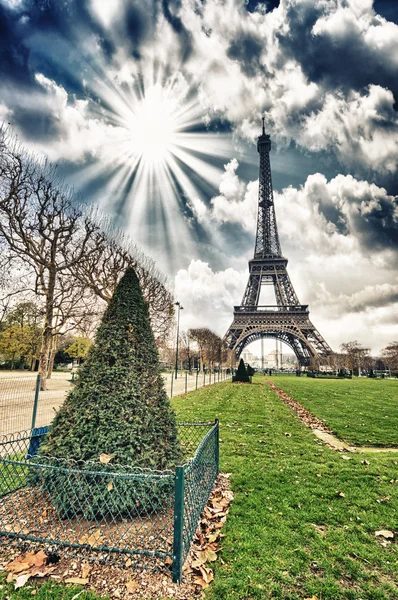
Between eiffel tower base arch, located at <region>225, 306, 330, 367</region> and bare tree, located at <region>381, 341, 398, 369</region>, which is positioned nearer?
eiffel tower base arch, located at <region>225, 306, 330, 367</region>

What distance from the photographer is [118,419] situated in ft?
10.9

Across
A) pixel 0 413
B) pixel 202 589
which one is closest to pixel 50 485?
pixel 202 589

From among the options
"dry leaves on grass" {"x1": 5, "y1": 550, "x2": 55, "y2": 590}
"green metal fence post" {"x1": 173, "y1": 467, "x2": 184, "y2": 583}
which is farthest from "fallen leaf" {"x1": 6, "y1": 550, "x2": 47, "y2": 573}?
"green metal fence post" {"x1": 173, "y1": 467, "x2": 184, "y2": 583}

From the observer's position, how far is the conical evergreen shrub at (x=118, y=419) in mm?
3070

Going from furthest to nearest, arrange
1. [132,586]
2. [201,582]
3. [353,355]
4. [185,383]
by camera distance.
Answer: [353,355] < [185,383] < [201,582] < [132,586]

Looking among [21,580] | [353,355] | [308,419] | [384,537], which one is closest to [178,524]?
[21,580]

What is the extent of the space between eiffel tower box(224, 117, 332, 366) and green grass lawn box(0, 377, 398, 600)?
4268 cm

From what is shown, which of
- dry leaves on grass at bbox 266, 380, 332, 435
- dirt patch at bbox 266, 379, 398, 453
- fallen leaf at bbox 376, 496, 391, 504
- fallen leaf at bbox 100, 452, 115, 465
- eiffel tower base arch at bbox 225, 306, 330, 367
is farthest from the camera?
eiffel tower base arch at bbox 225, 306, 330, 367

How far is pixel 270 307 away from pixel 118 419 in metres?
51.1

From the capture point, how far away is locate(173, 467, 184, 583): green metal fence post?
8.33ft

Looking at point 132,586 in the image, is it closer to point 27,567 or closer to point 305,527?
point 27,567

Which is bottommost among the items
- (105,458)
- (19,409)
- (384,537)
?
(19,409)

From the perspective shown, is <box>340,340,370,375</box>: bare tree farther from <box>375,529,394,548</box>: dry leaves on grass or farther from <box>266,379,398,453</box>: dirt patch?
<box>375,529,394,548</box>: dry leaves on grass

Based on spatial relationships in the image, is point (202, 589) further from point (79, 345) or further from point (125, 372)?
point (79, 345)
